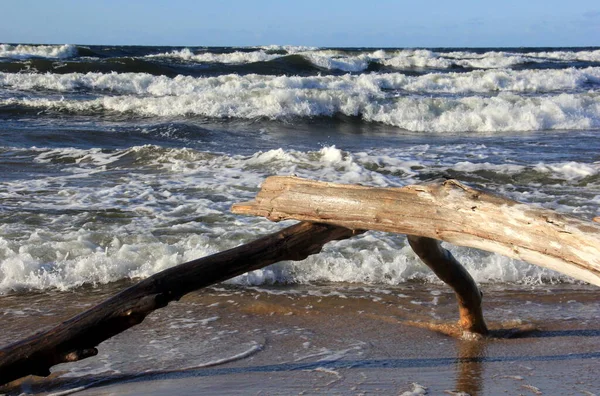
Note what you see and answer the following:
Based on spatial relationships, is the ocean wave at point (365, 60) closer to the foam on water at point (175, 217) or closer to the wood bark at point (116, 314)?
the foam on water at point (175, 217)

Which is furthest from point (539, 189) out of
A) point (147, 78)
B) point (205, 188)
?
point (147, 78)

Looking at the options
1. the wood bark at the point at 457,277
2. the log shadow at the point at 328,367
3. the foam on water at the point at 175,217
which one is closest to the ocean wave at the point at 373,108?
the foam on water at the point at 175,217

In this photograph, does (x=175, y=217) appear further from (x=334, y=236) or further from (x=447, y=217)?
(x=447, y=217)

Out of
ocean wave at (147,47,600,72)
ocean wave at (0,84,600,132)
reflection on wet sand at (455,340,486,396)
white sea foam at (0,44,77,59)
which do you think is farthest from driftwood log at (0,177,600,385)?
white sea foam at (0,44,77,59)

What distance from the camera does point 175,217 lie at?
7.43m

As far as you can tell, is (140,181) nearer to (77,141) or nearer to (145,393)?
(77,141)

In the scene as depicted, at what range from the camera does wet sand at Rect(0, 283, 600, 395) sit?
3.69 m

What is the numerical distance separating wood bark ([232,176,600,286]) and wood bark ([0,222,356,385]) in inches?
A: 11.0

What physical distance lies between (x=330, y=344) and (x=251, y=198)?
419 cm

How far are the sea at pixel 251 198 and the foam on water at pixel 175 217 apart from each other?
0.02 meters

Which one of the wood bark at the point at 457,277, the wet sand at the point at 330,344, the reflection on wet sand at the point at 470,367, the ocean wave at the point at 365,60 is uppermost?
the ocean wave at the point at 365,60

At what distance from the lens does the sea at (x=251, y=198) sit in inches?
170

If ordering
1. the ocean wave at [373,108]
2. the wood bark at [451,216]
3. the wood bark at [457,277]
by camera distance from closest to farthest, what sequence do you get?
the wood bark at [451,216] → the wood bark at [457,277] → the ocean wave at [373,108]

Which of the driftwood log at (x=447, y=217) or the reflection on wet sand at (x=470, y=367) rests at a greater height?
the driftwood log at (x=447, y=217)
